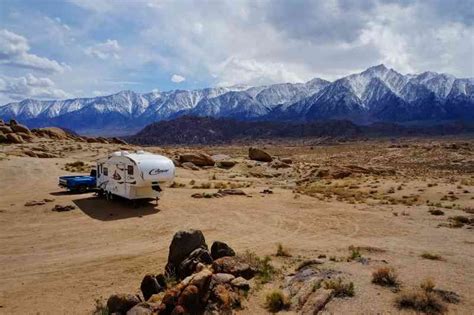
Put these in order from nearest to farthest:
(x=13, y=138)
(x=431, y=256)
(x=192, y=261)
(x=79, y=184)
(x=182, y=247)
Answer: (x=192, y=261), (x=182, y=247), (x=431, y=256), (x=79, y=184), (x=13, y=138)

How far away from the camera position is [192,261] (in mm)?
11500

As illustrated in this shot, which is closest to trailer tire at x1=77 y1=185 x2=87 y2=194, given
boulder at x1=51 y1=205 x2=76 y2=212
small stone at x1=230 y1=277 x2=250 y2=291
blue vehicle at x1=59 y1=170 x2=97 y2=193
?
blue vehicle at x1=59 y1=170 x2=97 y2=193

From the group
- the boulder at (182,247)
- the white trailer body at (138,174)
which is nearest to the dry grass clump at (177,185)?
the white trailer body at (138,174)

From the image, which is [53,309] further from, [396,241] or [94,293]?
[396,241]

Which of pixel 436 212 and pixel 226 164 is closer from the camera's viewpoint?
pixel 436 212

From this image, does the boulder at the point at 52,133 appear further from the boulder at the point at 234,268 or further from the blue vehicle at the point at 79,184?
the boulder at the point at 234,268

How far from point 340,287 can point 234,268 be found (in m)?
2.89

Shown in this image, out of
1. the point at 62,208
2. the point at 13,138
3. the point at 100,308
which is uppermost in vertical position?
the point at 13,138

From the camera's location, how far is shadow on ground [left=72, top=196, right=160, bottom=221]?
20.7 meters

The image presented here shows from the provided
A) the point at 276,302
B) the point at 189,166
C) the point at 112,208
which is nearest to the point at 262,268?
the point at 276,302

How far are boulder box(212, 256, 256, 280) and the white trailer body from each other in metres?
10.6

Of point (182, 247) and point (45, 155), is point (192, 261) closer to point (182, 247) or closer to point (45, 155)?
point (182, 247)

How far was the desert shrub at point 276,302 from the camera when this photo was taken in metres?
9.38

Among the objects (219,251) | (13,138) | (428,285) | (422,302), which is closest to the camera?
(422,302)
